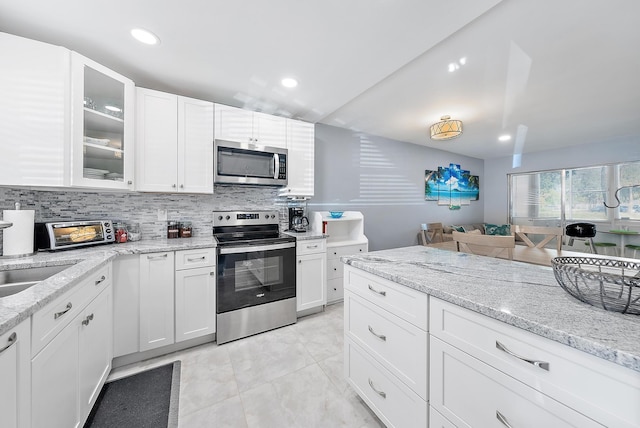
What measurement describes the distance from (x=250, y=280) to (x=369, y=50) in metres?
2.16

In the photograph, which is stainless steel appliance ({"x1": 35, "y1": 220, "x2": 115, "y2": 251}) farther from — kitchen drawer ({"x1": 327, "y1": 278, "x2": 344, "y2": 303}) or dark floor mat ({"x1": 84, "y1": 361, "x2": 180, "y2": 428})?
kitchen drawer ({"x1": 327, "y1": 278, "x2": 344, "y2": 303})

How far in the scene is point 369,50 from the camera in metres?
1.74

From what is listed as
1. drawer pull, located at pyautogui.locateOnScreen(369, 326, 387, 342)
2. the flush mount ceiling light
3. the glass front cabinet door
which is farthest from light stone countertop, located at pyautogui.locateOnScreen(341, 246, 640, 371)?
the flush mount ceiling light

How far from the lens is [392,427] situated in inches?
46.1

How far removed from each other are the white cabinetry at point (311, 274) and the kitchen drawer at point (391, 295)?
3.57 ft

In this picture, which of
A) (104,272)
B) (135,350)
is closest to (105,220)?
(104,272)

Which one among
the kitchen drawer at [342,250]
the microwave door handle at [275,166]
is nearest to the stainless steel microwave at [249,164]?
the microwave door handle at [275,166]

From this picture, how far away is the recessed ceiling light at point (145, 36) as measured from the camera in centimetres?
155

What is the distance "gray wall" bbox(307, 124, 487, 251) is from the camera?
3395 mm

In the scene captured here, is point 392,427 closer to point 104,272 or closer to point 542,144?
point 104,272

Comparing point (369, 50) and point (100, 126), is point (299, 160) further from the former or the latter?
point (100, 126)

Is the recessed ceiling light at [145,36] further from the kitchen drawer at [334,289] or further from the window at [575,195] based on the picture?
the window at [575,195]

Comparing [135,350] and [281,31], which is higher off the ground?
[281,31]

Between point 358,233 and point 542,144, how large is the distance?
4.22 m
